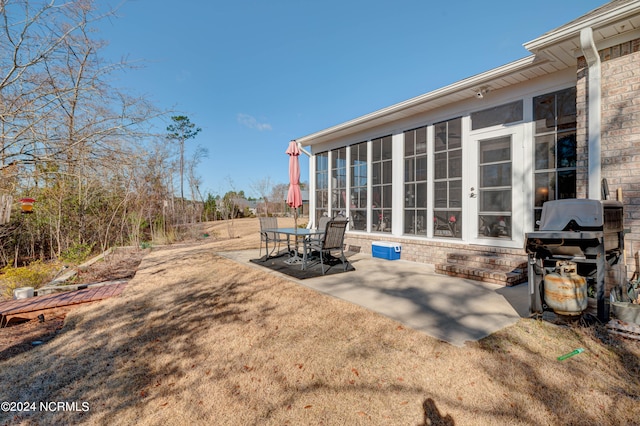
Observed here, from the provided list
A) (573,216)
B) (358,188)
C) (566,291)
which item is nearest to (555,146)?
(573,216)

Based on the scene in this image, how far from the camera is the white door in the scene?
186 inches

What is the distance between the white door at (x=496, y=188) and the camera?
4727 millimetres

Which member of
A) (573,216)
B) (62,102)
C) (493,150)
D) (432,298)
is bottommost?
(432,298)

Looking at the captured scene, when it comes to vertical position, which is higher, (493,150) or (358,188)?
(493,150)

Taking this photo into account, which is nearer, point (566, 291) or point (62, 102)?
point (566, 291)

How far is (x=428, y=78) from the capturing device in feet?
37.2

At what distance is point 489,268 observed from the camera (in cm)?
473

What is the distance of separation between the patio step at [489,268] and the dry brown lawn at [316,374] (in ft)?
5.20

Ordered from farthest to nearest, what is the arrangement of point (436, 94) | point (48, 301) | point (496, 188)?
point (436, 94) → point (496, 188) → point (48, 301)

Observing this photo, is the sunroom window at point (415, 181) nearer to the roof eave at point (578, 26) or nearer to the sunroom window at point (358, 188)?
the sunroom window at point (358, 188)

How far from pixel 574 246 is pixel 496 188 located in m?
2.54

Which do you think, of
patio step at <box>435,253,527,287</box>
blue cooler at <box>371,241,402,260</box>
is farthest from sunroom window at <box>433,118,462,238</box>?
blue cooler at <box>371,241,402,260</box>

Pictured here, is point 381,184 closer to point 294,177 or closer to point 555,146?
point 294,177

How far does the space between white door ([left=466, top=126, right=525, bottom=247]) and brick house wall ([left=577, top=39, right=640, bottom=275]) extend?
4.42 ft
